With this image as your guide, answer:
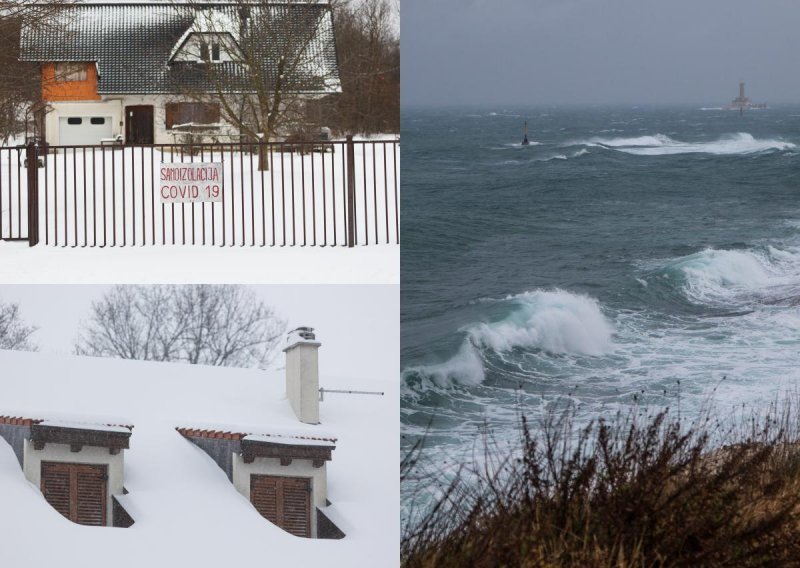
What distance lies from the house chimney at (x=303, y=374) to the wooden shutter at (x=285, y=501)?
0.25m

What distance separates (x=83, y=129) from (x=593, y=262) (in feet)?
19.4

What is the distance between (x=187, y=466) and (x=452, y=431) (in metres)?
1.03

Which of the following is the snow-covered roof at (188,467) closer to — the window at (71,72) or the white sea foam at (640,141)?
the white sea foam at (640,141)

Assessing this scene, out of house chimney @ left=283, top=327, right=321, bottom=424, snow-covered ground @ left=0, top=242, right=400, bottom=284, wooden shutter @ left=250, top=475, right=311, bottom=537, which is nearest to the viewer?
wooden shutter @ left=250, top=475, right=311, bottom=537

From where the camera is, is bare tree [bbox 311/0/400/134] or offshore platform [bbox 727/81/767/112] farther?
bare tree [bbox 311/0/400/134]

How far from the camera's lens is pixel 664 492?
3949 millimetres

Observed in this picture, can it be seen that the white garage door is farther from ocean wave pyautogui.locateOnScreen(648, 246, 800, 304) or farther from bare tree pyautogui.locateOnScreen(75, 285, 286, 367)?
ocean wave pyautogui.locateOnScreen(648, 246, 800, 304)

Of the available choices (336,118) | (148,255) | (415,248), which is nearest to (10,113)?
(336,118)

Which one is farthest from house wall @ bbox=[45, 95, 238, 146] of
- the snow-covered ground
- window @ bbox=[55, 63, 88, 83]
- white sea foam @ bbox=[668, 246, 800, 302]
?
white sea foam @ bbox=[668, 246, 800, 302]

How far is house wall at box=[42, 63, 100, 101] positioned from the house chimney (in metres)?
4.87

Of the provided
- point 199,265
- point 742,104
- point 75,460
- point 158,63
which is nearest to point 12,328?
point 75,460

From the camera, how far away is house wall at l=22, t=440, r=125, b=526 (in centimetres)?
439

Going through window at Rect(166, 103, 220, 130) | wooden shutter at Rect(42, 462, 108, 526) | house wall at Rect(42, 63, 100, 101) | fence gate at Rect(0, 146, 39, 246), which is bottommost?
wooden shutter at Rect(42, 462, 108, 526)

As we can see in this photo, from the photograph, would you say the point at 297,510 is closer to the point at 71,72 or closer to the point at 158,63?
the point at 71,72
